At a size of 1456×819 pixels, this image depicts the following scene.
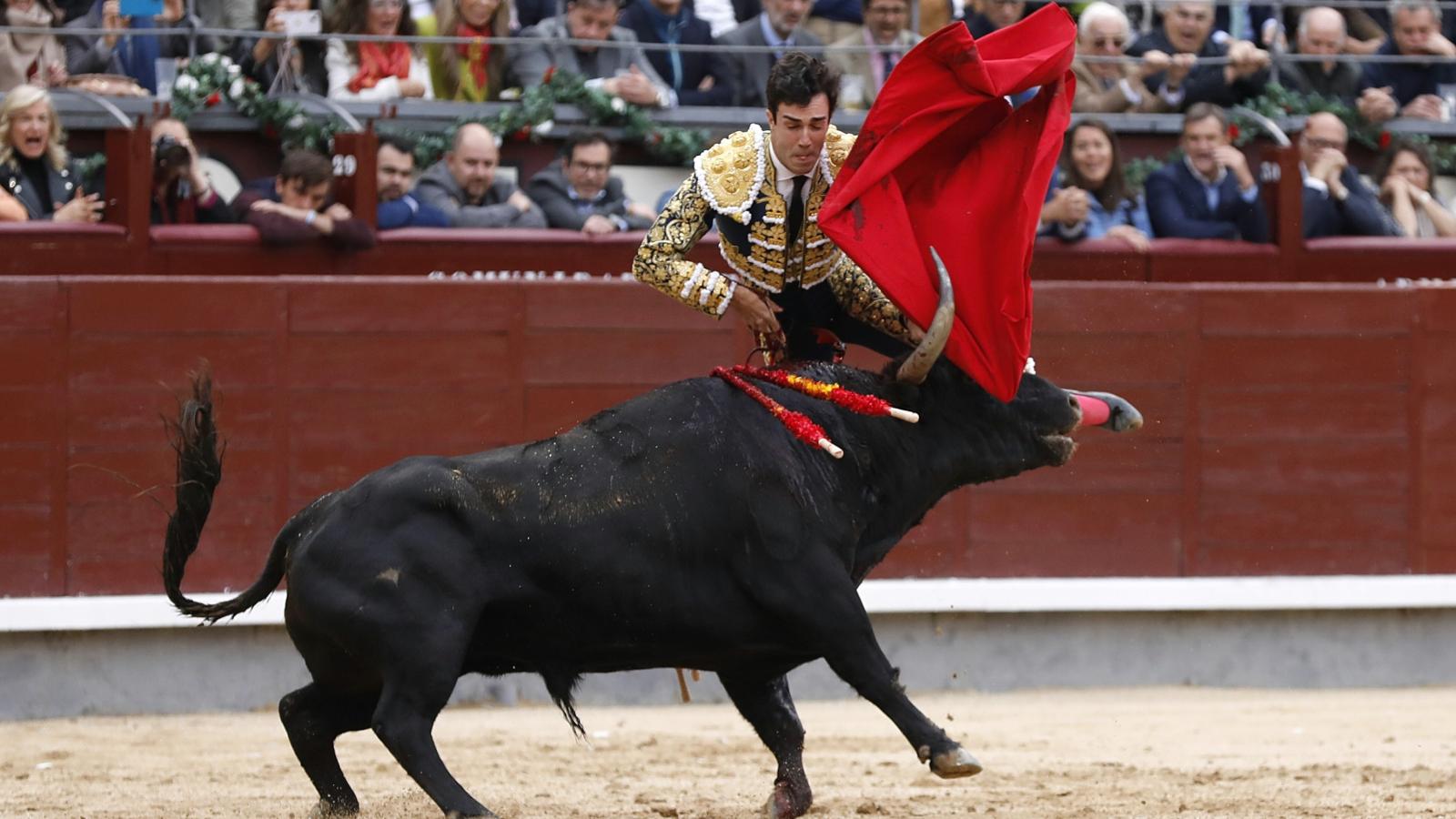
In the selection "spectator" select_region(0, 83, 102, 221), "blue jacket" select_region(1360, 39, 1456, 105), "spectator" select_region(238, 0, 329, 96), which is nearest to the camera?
"spectator" select_region(0, 83, 102, 221)

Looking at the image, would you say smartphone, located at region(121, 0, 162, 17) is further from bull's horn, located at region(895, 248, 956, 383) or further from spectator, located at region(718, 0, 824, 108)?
bull's horn, located at region(895, 248, 956, 383)

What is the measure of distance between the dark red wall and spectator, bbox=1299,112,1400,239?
64 cm

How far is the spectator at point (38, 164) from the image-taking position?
7223mm

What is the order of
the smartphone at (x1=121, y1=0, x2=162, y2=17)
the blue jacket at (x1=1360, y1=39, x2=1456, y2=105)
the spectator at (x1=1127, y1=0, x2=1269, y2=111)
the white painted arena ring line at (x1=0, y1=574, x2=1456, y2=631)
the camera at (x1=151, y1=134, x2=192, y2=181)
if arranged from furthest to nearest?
1. the blue jacket at (x1=1360, y1=39, x2=1456, y2=105)
2. the spectator at (x1=1127, y1=0, x2=1269, y2=111)
3. the smartphone at (x1=121, y1=0, x2=162, y2=17)
4. the white painted arena ring line at (x1=0, y1=574, x2=1456, y2=631)
5. the camera at (x1=151, y1=134, x2=192, y2=181)

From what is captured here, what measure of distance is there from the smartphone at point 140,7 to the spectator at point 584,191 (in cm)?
152

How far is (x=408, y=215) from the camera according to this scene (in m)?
7.79

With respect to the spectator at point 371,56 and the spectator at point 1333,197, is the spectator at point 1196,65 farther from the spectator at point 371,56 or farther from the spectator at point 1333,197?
the spectator at point 371,56

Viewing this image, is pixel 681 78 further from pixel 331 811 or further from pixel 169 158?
pixel 331 811

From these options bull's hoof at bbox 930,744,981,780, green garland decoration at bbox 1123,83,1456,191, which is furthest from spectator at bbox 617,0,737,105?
bull's hoof at bbox 930,744,981,780

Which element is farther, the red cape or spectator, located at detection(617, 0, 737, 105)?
spectator, located at detection(617, 0, 737, 105)

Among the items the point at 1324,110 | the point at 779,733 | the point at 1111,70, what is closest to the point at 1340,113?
the point at 1324,110

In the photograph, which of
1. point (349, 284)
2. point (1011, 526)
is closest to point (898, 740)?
point (1011, 526)

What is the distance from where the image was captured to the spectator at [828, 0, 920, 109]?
28.6ft

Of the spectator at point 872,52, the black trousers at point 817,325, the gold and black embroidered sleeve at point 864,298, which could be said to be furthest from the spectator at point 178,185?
the gold and black embroidered sleeve at point 864,298
